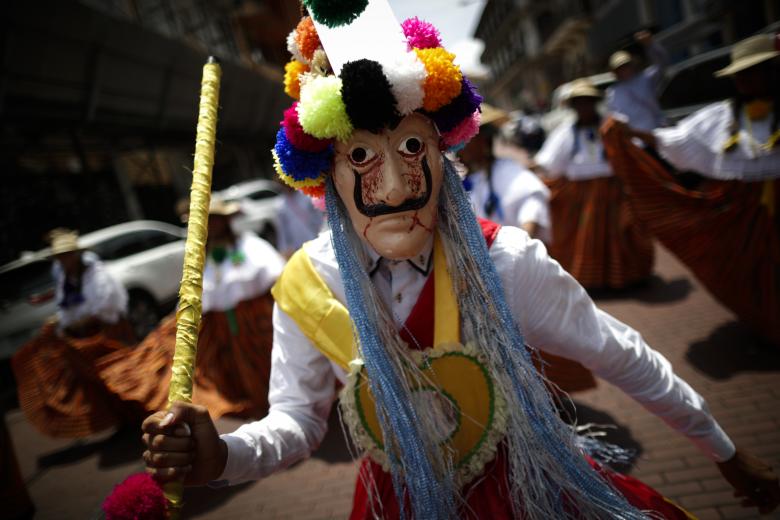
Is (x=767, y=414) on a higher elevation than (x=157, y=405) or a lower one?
lower

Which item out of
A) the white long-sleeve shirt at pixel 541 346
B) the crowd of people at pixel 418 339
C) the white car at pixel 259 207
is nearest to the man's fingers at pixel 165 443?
the crowd of people at pixel 418 339

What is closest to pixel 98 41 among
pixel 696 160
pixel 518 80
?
pixel 696 160

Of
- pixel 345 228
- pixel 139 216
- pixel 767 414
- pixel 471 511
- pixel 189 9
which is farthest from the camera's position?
pixel 189 9

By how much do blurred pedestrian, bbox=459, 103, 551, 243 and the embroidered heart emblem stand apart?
7.61ft

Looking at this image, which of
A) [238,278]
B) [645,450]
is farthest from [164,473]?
[238,278]

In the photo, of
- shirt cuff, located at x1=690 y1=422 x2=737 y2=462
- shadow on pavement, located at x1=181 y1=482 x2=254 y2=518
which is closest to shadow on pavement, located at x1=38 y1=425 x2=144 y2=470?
shadow on pavement, located at x1=181 y1=482 x2=254 y2=518

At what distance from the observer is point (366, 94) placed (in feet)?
4.15

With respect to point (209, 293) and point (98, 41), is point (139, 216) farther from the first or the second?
point (209, 293)

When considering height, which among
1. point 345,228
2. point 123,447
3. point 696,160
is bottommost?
point 123,447

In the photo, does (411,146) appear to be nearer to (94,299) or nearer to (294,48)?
(294,48)

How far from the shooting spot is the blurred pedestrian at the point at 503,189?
363 centimetres

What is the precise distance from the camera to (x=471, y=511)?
4.44 ft

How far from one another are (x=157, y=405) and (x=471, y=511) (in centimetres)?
321

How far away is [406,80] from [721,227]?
3.21 m
